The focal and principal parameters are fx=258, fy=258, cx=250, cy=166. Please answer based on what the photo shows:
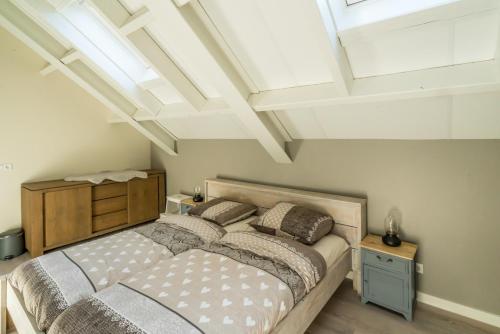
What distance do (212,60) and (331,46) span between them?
0.82 metres

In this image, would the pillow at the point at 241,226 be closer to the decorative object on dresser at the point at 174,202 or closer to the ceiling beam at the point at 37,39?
the decorative object on dresser at the point at 174,202

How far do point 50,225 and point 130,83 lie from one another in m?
1.97

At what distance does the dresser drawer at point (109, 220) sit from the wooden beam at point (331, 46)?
347 cm

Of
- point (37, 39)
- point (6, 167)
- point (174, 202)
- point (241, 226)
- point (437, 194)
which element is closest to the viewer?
point (437, 194)

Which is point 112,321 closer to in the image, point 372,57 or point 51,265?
point 51,265

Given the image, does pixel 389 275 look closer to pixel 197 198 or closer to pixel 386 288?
pixel 386 288

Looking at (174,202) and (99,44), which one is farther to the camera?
(174,202)

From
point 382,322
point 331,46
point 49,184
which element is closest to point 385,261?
point 382,322

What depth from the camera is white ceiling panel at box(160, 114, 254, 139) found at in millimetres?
3020

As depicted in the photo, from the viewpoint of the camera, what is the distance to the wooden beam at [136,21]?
1.74m

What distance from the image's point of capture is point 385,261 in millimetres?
2066

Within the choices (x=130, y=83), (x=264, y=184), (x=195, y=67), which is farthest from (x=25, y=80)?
(x=264, y=184)

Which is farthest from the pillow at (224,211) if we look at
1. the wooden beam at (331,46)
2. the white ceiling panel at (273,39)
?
the wooden beam at (331,46)

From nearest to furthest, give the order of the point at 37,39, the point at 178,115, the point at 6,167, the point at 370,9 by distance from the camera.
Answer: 1. the point at 370,9
2. the point at 37,39
3. the point at 178,115
4. the point at 6,167
